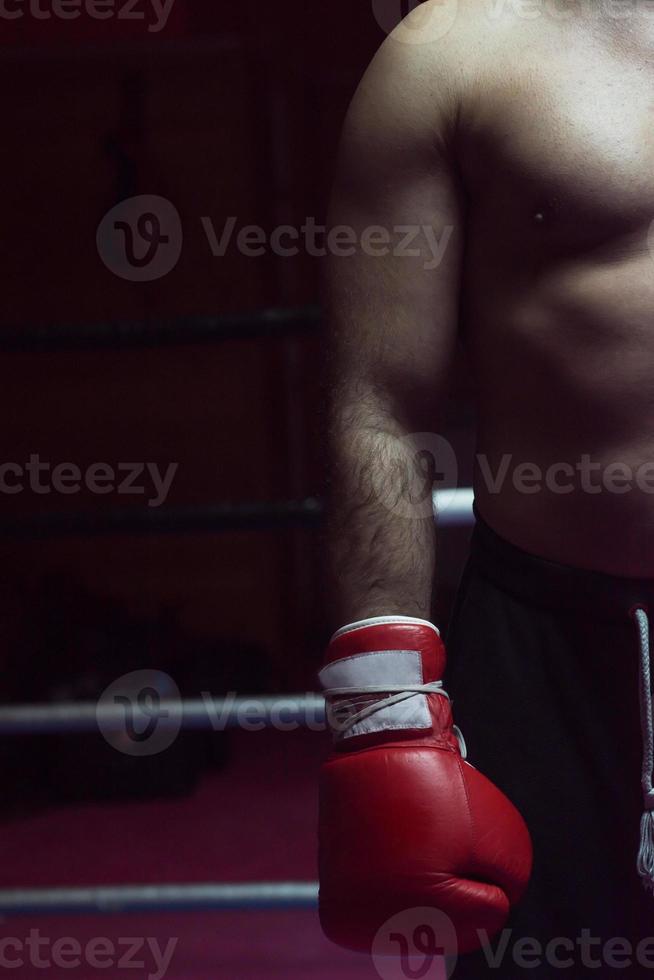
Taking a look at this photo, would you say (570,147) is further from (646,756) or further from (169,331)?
(169,331)

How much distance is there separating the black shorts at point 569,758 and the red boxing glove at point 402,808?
0.06 metres

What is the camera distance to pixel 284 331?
1.25 m

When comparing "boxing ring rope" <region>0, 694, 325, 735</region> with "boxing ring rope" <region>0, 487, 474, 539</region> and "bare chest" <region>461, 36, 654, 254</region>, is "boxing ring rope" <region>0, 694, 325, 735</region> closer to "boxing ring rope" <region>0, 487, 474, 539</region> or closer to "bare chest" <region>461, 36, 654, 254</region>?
"boxing ring rope" <region>0, 487, 474, 539</region>

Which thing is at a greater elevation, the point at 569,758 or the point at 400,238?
the point at 400,238

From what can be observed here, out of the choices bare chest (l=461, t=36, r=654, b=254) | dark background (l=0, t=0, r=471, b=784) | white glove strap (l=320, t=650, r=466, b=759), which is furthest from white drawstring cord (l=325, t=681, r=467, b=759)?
dark background (l=0, t=0, r=471, b=784)

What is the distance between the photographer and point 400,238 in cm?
79

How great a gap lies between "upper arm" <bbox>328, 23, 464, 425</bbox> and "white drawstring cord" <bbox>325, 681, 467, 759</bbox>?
214 mm

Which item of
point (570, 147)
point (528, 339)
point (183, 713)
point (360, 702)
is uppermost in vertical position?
point (570, 147)

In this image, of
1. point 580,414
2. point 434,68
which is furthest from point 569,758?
point 434,68

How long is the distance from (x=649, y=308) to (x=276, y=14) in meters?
2.30

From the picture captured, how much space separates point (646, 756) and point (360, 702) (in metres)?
0.22

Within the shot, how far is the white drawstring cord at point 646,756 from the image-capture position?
760 millimetres

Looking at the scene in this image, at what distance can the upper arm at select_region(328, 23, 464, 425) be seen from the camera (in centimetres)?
79

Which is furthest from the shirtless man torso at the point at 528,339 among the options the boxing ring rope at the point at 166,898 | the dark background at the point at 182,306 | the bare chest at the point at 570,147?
the dark background at the point at 182,306
